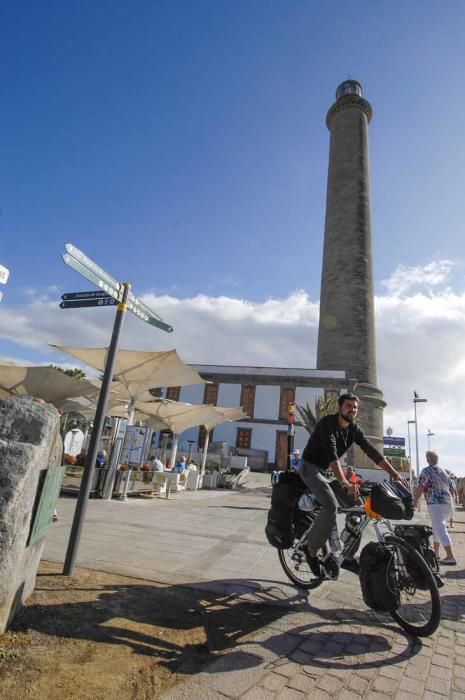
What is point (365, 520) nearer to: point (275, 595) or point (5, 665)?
point (275, 595)

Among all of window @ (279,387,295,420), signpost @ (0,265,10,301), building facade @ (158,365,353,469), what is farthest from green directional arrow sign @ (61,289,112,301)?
window @ (279,387,295,420)

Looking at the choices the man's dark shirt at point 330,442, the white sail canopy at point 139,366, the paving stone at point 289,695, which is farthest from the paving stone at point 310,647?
the white sail canopy at point 139,366

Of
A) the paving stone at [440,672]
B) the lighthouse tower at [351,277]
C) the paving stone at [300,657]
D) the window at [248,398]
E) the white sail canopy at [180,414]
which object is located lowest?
the paving stone at [300,657]

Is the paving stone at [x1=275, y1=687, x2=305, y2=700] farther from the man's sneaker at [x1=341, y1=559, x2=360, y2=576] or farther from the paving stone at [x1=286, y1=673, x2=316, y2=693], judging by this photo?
the man's sneaker at [x1=341, y1=559, x2=360, y2=576]

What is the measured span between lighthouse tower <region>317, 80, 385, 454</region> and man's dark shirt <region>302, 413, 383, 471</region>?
93.9ft

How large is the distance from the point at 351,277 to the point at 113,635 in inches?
1357

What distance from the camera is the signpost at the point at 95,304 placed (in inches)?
139

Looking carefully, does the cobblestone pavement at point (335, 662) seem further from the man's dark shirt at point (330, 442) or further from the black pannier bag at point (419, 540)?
the man's dark shirt at point (330, 442)

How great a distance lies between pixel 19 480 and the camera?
2.22 meters

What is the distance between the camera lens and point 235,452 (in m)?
32.7

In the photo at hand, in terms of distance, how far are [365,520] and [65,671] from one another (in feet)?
7.50

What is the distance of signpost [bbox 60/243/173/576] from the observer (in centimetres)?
354

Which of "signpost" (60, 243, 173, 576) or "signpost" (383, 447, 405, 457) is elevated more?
"signpost" (383, 447, 405, 457)

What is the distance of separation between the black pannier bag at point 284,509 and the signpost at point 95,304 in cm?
171
